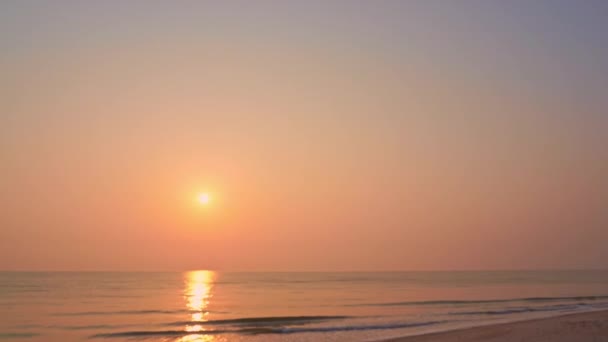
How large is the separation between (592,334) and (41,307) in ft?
139

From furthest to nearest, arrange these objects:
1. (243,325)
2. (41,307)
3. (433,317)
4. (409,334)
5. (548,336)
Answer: (41,307) → (433,317) → (243,325) → (409,334) → (548,336)

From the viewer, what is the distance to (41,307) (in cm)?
5009

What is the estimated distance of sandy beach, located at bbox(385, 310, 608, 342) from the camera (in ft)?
77.7

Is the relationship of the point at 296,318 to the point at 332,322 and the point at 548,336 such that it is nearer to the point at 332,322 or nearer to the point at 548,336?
the point at 332,322

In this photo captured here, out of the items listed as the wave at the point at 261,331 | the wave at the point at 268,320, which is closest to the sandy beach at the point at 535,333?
the wave at the point at 261,331

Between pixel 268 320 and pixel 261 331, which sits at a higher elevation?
pixel 268 320

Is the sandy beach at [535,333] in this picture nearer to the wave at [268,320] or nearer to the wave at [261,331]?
the wave at [261,331]

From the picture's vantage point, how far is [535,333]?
25484 mm

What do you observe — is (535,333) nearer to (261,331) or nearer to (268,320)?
(261,331)

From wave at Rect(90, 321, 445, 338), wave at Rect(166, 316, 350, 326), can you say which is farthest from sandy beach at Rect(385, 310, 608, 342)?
wave at Rect(166, 316, 350, 326)

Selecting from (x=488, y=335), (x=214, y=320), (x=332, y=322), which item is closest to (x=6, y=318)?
(x=214, y=320)

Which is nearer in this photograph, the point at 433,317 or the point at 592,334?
the point at 592,334

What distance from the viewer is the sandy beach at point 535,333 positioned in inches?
932

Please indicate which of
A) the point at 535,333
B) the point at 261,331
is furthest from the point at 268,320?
the point at 535,333
